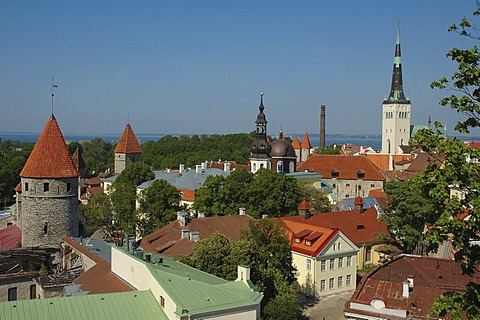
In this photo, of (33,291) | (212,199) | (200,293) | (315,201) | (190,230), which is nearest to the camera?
(200,293)

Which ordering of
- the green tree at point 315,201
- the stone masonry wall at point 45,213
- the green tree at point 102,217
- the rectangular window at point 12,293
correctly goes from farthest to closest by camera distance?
the green tree at point 315,201, the green tree at point 102,217, the stone masonry wall at point 45,213, the rectangular window at point 12,293

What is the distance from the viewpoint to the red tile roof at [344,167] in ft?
216

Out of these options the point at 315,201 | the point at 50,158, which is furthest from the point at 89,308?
the point at 315,201

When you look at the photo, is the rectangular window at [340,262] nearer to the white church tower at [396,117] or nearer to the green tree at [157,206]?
the green tree at [157,206]

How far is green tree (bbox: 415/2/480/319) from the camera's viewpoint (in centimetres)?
1041

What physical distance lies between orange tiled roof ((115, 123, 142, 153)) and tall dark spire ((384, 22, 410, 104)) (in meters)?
59.5

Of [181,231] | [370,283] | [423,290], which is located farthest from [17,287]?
[423,290]

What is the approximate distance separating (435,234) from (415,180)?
1.17 meters

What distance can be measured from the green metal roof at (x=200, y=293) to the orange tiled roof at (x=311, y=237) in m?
12.7

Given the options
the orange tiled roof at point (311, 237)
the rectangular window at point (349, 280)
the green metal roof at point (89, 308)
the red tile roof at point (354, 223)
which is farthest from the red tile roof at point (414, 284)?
the red tile roof at point (354, 223)

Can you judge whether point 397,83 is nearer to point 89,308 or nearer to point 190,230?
point 190,230

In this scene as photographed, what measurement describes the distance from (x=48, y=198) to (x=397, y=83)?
305 ft

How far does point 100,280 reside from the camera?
816 inches

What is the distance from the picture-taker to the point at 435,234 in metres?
10.7
